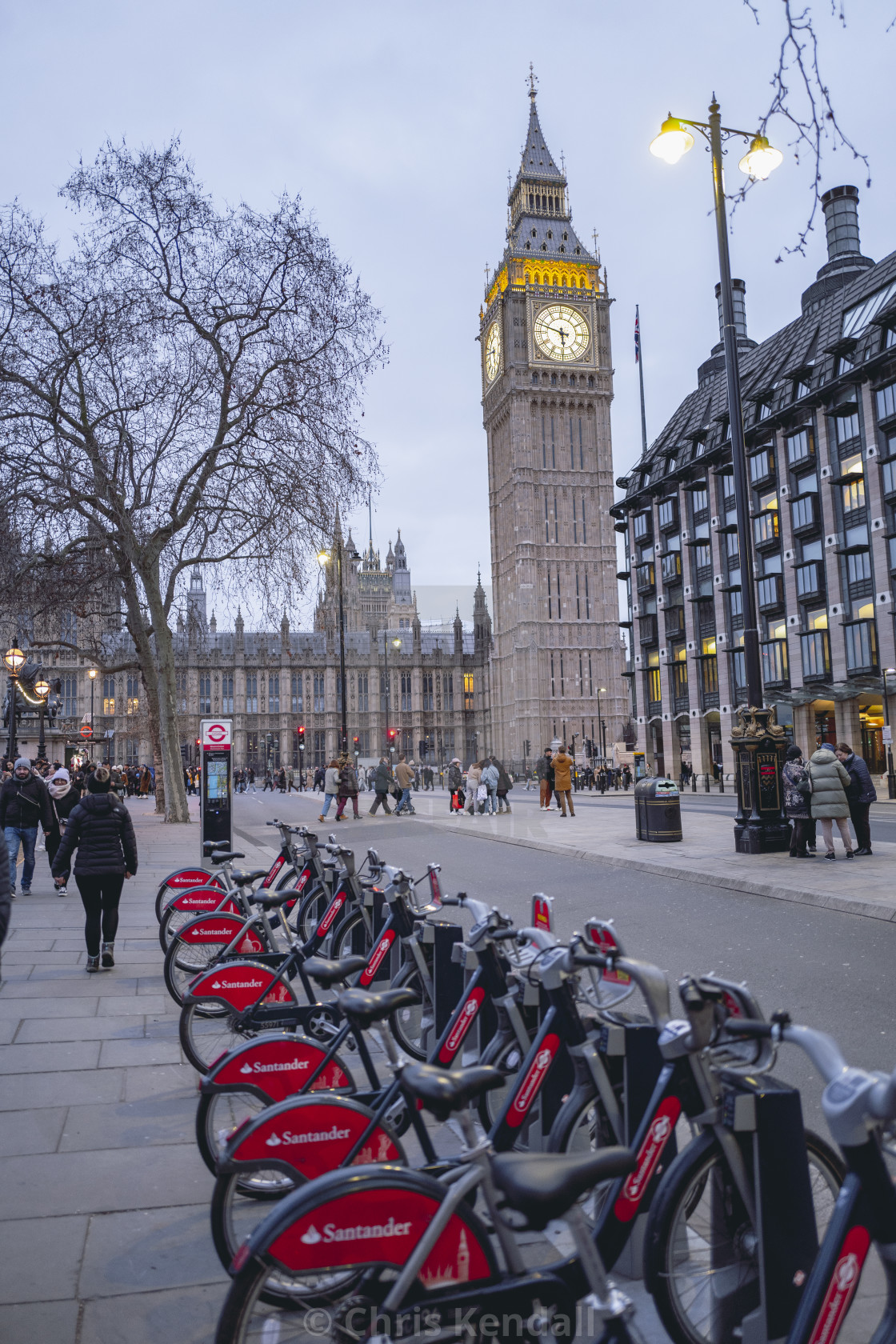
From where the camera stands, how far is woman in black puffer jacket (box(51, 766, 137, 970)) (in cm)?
769

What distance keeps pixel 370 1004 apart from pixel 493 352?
298 feet

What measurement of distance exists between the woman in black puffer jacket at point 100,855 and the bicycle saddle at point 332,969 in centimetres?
457

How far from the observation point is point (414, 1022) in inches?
211

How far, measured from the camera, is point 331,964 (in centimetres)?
355

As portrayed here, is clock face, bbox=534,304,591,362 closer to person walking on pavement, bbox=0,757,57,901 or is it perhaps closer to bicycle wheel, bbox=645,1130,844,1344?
person walking on pavement, bbox=0,757,57,901

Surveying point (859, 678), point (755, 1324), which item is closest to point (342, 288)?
point (755, 1324)

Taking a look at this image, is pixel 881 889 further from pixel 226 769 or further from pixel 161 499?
pixel 161 499

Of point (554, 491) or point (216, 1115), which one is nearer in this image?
point (216, 1115)

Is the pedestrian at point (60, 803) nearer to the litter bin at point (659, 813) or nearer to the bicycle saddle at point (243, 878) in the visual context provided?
the bicycle saddle at point (243, 878)

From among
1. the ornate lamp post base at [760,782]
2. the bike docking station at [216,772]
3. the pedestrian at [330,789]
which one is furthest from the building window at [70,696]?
the ornate lamp post base at [760,782]

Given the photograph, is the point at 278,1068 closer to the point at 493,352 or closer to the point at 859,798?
the point at 859,798

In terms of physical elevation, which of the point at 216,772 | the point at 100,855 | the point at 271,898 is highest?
the point at 216,772

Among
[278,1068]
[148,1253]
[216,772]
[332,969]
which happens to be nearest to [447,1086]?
[332,969]

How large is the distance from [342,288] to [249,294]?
2208 mm
